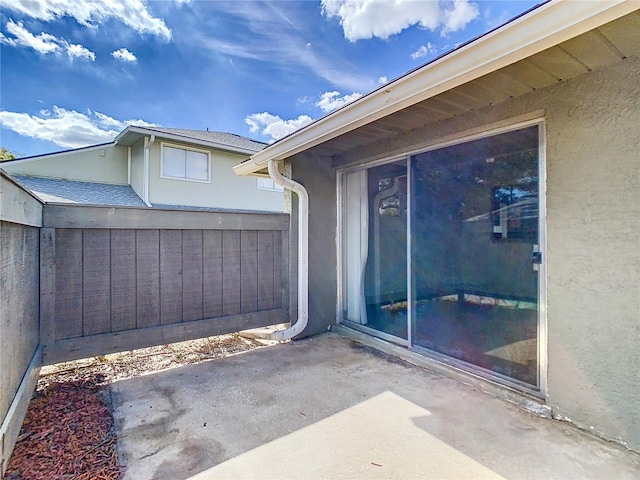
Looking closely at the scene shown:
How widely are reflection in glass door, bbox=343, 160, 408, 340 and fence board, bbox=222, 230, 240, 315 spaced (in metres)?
1.39

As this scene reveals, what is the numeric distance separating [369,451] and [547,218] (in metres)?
1.88

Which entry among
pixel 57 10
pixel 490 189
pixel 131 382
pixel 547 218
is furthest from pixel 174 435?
pixel 57 10

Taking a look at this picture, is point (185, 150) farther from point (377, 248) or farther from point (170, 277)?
point (377, 248)

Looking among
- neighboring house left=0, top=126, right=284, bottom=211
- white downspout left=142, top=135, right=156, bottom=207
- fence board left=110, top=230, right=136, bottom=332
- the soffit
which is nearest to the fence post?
fence board left=110, top=230, right=136, bottom=332

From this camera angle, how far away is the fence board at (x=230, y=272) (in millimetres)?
3476

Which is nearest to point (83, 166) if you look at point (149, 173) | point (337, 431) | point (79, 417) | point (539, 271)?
point (149, 173)

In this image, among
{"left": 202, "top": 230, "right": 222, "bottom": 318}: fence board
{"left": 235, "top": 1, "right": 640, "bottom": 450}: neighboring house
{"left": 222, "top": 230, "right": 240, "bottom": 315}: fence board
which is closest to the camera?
{"left": 235, "top": 1, "right": 640, "bottom": 450}: neighboring house

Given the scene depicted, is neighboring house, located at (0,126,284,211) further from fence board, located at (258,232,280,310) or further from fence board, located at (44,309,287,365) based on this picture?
fence board, located at (44,309,287,365)

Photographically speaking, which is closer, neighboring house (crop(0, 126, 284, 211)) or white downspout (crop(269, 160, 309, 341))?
white downspout (crop(269, 160, 309, 341))

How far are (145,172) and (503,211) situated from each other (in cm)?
932

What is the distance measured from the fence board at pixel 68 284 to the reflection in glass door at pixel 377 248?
2785 mm

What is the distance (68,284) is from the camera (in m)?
2.66

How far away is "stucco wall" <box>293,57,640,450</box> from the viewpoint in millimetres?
1820

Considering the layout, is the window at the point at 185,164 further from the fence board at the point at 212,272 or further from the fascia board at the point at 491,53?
the fascia board at the point at 491,53
